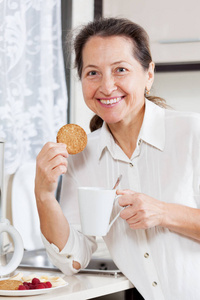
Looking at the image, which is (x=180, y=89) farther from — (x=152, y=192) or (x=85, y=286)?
(x=85, y=286)

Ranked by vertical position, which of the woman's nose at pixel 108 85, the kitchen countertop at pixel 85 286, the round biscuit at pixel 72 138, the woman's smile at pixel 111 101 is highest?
the woman's nose at pixel 108 85

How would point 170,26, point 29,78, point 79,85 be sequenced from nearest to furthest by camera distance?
point 29,78 < point 170,26 < point 79,85

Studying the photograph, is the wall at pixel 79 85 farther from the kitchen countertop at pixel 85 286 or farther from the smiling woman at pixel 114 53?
the kitchen countertop at pixel 85 286

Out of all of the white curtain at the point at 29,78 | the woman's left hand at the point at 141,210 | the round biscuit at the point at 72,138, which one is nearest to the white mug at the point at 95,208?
the woman's left hand at the point at 141,210

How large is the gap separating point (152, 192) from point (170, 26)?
1.42 metres

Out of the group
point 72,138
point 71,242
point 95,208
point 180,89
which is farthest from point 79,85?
point 95,208

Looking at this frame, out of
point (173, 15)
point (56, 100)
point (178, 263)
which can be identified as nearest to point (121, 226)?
point (178, 263)

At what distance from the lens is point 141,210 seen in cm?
116

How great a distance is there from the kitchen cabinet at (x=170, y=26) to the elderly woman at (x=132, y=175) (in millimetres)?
1128

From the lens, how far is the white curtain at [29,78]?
1901 mm

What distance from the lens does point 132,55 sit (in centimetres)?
130

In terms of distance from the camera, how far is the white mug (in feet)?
3.56

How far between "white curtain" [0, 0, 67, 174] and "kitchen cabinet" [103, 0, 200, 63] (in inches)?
17.8

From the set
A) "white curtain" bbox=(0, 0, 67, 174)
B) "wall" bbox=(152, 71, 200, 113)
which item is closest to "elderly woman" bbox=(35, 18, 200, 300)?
"white curtain" bbox=(0, 0, 67, 174)
